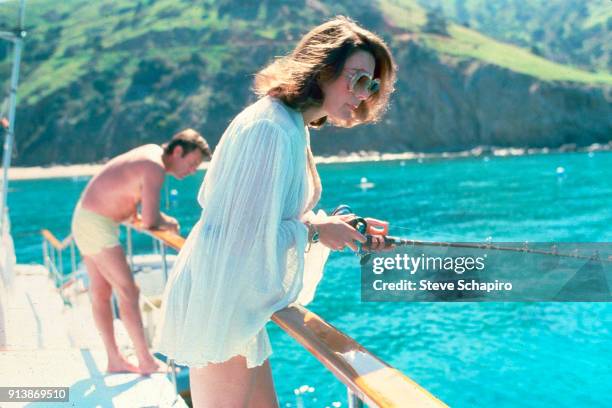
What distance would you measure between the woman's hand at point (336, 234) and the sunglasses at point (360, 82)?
38 cm

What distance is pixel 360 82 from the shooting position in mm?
1758

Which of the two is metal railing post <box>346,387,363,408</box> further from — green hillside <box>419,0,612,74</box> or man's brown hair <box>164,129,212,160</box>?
green hillside <box>419,0,612,74</box>

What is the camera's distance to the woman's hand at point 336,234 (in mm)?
1779

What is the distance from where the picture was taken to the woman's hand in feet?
5.84

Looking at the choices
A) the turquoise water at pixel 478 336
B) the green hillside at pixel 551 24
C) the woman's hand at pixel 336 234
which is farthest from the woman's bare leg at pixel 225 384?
the green hillside at pixel 551 24

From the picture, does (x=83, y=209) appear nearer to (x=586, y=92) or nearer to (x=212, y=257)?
(x=212, y=257)

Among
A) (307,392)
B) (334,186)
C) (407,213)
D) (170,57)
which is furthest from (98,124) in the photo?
(307,392)

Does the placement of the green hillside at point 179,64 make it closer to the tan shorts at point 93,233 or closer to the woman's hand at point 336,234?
the tan shorts at point 93,233

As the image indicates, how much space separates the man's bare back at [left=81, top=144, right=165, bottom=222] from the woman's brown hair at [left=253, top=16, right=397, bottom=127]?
7.71 feet

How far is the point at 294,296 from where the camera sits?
1.73 meters

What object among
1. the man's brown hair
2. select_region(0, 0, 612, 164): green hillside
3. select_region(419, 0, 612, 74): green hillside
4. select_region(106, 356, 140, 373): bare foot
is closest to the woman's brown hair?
the man's brown hair

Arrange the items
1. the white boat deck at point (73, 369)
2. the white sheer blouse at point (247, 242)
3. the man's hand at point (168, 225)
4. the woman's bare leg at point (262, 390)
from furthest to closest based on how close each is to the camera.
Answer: the man's hand at point (168, 225), the white boat deck at point (73, 369), the woman's bare leg at point (262, 390), the white sheer blouse at point (247, 242)

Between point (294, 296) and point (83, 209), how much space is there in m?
2.80

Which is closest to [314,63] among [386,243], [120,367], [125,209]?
[386,243]
